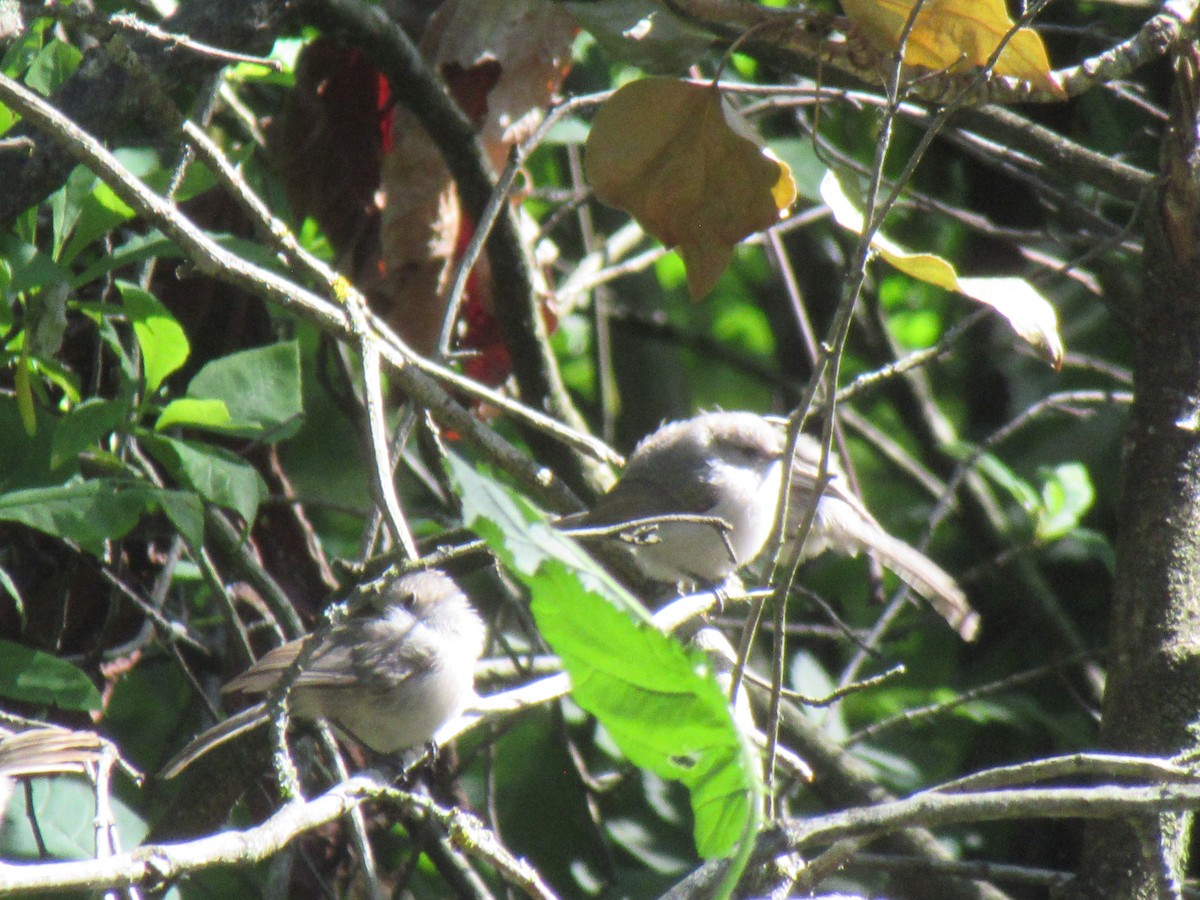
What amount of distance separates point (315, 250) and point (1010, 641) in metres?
2.97

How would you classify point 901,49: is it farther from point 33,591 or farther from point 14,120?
point 33,591

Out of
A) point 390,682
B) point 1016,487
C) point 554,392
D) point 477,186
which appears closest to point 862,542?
point 1016,487

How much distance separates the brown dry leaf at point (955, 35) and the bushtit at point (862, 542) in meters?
1.35

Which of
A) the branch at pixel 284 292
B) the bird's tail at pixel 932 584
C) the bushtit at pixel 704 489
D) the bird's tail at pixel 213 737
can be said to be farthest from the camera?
the bushtit at pixel 704 489

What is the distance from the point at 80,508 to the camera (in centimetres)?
242

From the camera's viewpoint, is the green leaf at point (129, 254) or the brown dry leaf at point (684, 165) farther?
the brown dry leaf at point (684, 165)

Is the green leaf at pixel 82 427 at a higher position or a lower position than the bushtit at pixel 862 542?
higher

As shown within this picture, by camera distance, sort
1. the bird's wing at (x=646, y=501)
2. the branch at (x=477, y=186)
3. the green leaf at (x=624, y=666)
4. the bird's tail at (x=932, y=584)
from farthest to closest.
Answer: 1. the bird's tail at (x=932, y=584)
2. the bird's wing at (x=646, y=501)
3. the branch at (x=477, y=186)
4. the green leaf at (x=624, y=666)

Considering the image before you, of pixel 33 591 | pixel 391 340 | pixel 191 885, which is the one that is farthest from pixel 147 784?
pixel 391 340

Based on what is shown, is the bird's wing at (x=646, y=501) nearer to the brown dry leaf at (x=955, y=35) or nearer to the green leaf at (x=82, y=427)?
the green leaf at (x=82, y=427)

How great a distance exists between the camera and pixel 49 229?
128 inches

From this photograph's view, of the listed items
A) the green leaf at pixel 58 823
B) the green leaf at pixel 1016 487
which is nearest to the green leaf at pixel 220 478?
the green leaf at pixel 58 823

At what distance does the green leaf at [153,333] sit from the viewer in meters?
2.57

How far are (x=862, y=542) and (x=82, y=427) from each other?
2450 mm
